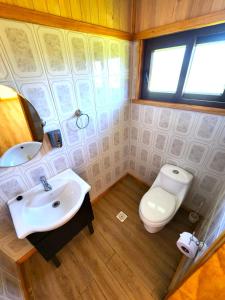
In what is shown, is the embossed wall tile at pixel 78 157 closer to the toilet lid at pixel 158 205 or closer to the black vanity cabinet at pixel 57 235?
the black vanity cabinet at pixel 57 235

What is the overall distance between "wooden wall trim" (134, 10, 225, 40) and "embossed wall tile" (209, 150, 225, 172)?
104cm

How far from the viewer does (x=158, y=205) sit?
4.71ft

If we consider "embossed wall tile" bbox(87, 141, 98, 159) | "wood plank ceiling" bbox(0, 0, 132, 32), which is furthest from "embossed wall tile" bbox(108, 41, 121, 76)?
"embossed wall tile" bbox(87, 141, 98, 159)

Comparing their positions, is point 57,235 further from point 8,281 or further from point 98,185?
point 98,185

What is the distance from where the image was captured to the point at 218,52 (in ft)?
3.74

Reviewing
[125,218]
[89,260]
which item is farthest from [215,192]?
[89,260]

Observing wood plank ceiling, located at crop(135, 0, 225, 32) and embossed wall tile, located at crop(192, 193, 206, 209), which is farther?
embossed wall tile, located at crop(192, 193, 206, 209)

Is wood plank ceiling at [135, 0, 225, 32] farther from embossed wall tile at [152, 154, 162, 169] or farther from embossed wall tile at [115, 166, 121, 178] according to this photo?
embossed wall tile at [115, 166, 121, 178]

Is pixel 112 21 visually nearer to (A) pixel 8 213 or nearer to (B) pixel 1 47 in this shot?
(B) pixel 1 47

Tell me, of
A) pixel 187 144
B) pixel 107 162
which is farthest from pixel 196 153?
pixel 107 162

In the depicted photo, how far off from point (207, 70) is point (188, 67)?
0.53ft

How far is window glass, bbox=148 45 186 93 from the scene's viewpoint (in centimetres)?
135

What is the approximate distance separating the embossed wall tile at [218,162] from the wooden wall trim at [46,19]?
59.1 inches

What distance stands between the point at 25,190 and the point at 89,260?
950 mm
